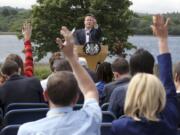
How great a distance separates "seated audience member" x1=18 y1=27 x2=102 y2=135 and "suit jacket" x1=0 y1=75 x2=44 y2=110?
2713mm

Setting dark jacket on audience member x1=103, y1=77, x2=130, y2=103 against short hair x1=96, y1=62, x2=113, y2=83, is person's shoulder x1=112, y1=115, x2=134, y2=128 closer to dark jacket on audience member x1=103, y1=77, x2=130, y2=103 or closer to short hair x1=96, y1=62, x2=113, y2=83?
dark jacket on audience member x1=103, y1=77, x2=130, y2=103

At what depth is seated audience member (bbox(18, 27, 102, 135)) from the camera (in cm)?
386

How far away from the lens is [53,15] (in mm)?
23453

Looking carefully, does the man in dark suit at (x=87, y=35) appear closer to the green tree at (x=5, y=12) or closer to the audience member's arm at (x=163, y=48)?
the audience member's arm at (x=163, y=48)

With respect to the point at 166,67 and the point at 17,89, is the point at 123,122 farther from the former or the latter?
the point at 17,89

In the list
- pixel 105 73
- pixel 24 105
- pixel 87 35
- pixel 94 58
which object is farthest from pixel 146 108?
pixel 94 58

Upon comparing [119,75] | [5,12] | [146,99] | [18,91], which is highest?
[146,99]

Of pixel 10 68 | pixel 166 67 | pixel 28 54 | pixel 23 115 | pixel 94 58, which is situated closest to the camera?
pixel 166 67

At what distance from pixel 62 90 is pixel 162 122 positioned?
82 centimetres

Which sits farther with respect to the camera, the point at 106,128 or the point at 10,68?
the point at 10,68

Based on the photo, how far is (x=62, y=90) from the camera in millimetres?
3891

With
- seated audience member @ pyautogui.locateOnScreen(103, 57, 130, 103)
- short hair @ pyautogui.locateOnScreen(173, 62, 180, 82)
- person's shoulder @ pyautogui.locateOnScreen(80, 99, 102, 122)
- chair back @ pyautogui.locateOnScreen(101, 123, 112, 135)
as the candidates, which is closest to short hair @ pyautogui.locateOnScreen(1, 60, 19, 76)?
seated audience member @ pyautogui.locateOnScreen(103, 57, 130, 103)

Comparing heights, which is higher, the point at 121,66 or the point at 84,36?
the point at 121,66

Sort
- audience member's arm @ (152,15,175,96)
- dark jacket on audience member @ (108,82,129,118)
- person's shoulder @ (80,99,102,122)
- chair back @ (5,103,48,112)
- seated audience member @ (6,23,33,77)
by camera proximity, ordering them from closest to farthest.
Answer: person's shoulder @ (80,99,102,122) → audience member's arm @ (152,15,175,96) → dark jacket on audience member @ (108,82,129,118) → chair back @ (5,103,48,112) → seated audience member @ (6,23,33,77)
